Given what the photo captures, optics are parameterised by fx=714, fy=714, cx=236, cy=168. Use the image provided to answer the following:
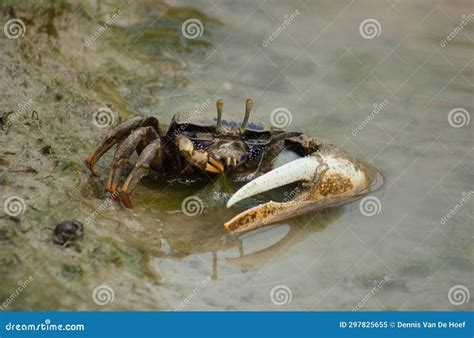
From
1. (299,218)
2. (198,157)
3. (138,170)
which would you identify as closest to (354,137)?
(299,218)

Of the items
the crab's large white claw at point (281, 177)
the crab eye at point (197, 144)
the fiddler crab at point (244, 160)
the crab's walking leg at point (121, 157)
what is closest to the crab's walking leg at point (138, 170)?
the fiddler crab at point (244, 160)

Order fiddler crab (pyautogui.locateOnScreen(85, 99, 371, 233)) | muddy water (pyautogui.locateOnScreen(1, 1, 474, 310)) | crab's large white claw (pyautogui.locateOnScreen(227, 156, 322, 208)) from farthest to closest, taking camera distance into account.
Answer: fiddler crab (pyautogui.locateOnScreen(85, 99, 371, 233)) < crab's large white claw (pyautogui.locateOnScreen(227, 156, 322, 208)) < muddy water (pyautogui.locateOnScreen(1, 1, 474, 310))

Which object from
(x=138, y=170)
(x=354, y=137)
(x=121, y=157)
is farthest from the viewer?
(x=354, y=137)

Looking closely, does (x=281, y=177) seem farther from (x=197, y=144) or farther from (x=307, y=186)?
(x=197, y=144)

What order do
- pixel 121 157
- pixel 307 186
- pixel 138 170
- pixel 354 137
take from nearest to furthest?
pixel 138 170 → pixel 121 157 → pixel 307 186 → pixel 354 137

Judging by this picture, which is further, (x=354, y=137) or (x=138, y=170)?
(x=354, y=137)

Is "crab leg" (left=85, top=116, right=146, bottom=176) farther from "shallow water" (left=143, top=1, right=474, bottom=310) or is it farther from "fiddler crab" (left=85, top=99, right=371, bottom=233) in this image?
"shallow water" (left=143, top=1, right=474, bottom=310)

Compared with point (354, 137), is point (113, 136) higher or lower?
lower

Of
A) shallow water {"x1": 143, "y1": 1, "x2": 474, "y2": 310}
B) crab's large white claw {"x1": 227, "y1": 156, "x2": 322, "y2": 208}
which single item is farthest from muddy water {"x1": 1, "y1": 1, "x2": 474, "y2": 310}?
crab's large white claw {"x1": 227, "y1": 156, "x2": 322, "y2": 208}
